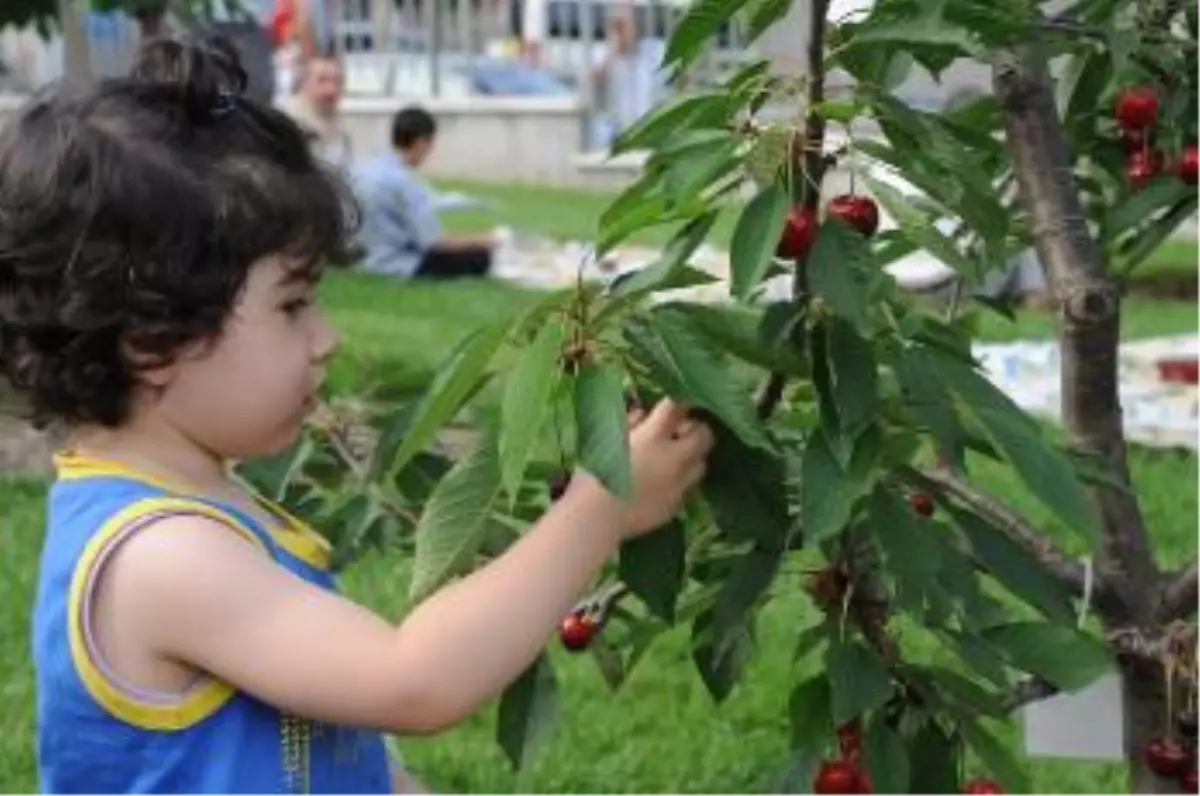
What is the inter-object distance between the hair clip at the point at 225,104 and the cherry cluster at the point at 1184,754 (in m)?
1.15

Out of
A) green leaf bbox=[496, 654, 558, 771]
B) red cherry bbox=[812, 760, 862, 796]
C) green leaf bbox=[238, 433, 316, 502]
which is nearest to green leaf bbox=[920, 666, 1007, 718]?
red cherry bbox=[812, 760, 862, 796]

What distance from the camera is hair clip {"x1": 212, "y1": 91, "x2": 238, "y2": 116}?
83.7 inches

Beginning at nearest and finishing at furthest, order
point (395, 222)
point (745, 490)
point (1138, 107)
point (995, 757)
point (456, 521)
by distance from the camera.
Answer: point (456, 521) < point (745, 490) < point (995, 757) < point (1138, 107) < point (395, 222)

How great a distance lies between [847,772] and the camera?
2.49m

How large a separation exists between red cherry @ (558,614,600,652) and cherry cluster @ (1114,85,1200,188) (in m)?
0.77

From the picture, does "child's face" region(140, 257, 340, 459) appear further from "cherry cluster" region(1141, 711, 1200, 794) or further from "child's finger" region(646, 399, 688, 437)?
"cherry cluster" region(1141, 711, 1200, 794)

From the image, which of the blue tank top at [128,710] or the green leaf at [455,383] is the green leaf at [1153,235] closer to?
the green leaf at [455,383]

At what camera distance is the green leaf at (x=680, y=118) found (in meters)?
2.35

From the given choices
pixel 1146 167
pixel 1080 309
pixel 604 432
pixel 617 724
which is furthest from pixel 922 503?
pixel 617 724

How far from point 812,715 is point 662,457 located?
1.48 feet

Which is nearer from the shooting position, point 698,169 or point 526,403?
point 526,403

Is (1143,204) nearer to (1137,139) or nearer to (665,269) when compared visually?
(1137,139)

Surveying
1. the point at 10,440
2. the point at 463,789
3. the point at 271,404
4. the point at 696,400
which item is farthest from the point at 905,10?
the point at 10,440

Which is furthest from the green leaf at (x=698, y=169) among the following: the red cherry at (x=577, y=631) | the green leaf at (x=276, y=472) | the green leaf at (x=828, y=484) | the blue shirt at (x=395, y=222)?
the blue shirt at (x=395, y=222)
